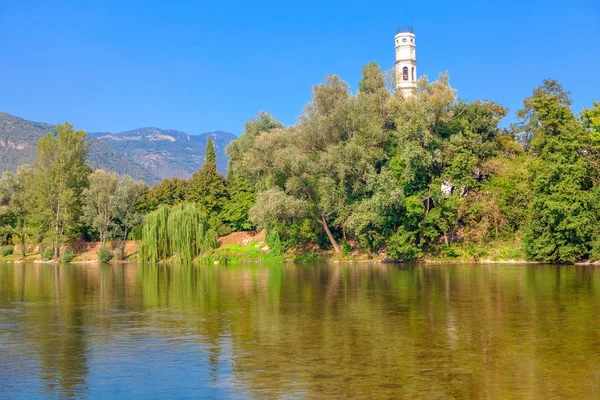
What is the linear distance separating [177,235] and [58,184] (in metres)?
22.7

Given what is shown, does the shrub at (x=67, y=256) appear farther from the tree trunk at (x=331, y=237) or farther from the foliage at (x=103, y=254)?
the tree trunk at (x=331, y=237)

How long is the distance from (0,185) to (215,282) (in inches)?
2300

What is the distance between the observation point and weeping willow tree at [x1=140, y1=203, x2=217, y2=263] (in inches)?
2544

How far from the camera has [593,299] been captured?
80.9 ft

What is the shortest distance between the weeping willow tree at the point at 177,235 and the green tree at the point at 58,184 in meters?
16.8

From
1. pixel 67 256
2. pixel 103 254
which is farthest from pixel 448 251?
pixel 67 256

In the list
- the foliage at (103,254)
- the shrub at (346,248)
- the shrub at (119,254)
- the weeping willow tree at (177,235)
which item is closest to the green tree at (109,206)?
the foliage at (103,254)

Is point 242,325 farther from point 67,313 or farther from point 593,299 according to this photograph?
point 593,299

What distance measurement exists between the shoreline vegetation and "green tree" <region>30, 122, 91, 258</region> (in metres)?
16.3

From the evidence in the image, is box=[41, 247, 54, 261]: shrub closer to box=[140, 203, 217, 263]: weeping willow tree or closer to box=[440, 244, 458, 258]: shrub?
box=[140, 203, 217, 263]: weeping willow tree

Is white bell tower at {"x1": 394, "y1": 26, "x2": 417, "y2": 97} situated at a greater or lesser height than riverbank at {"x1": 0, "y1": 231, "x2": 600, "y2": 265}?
greater

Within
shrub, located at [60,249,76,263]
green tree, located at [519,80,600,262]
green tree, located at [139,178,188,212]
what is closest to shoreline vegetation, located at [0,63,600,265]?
green tree, located at [519,80,600,262]

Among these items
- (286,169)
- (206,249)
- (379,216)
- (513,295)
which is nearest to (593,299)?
(513,295)

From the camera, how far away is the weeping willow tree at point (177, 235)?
212 feet
